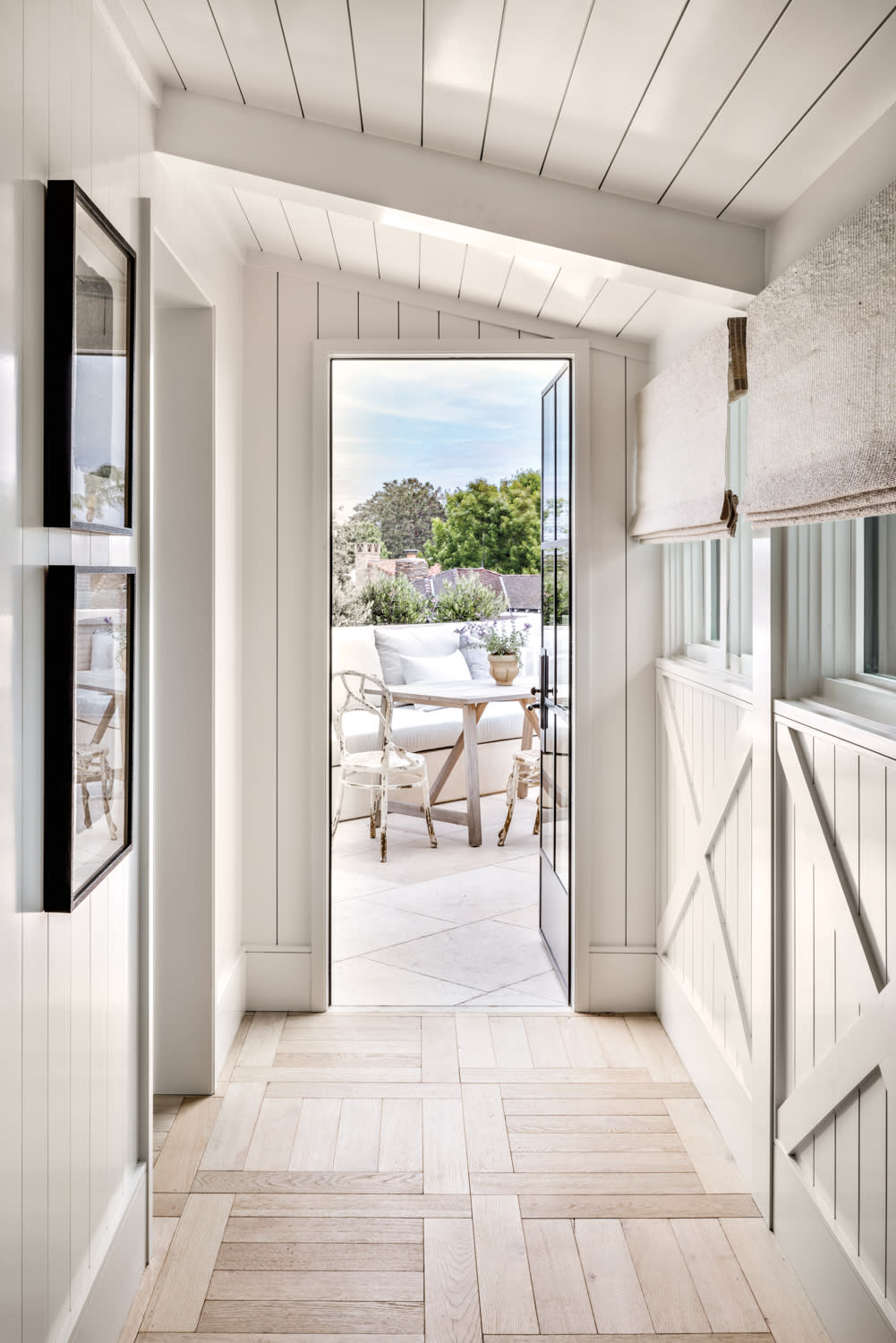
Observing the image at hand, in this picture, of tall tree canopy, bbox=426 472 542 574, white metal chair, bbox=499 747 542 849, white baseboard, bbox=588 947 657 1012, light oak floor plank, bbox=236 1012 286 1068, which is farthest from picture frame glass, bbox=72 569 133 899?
tall tree canopy, bbox=426 472 542 574

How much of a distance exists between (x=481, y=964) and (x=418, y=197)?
2.75 metres

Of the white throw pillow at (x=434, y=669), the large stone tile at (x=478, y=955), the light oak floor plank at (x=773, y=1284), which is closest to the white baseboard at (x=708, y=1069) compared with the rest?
the light oak floor plank at (x=773, y=1284)

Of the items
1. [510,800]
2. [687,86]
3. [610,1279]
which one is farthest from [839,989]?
[510,800]

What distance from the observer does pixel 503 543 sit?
26.2 ft

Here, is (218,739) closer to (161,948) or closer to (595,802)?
(161,948)

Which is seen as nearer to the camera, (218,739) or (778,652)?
(778,652)

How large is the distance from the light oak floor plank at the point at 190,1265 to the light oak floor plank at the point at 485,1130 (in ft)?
2.01

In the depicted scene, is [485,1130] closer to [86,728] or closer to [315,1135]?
[315,1135]

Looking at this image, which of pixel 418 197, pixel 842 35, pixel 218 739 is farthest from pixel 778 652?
pixel 218 739

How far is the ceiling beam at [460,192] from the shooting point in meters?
2.31

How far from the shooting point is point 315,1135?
2652mm

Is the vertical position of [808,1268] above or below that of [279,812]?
below

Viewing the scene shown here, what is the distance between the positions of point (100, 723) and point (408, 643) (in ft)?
17.1

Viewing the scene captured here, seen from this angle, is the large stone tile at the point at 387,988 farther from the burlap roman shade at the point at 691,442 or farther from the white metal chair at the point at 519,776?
the white metal chair at the point at 519,776
